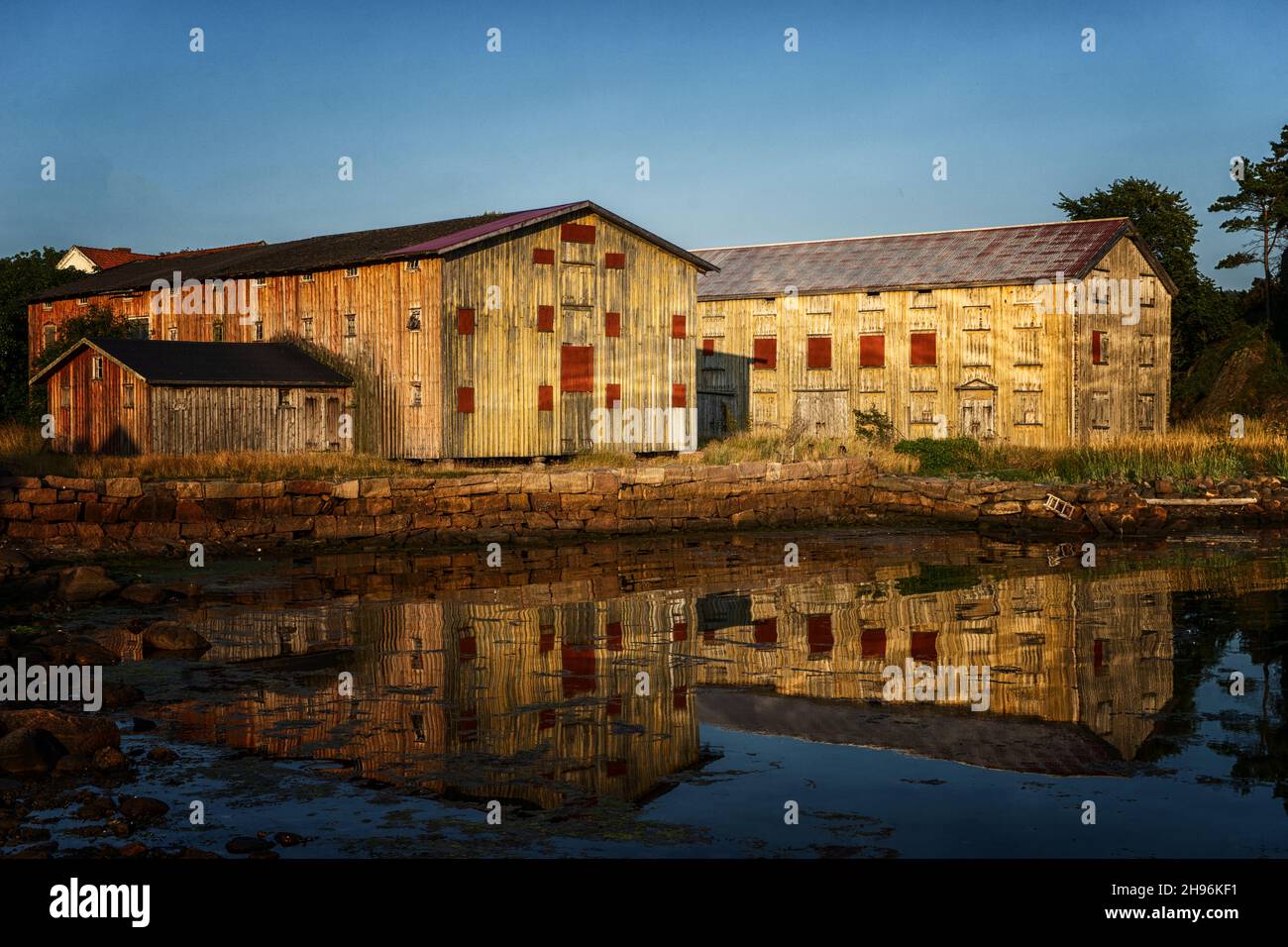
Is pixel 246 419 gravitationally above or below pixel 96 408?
below

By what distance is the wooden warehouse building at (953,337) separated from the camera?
42000 millimetres

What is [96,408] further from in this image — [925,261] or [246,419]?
[925,261]

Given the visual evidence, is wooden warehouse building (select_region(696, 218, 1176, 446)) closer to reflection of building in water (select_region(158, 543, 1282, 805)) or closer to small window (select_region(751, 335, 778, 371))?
small window (select_region(751, 335, 778, 371))

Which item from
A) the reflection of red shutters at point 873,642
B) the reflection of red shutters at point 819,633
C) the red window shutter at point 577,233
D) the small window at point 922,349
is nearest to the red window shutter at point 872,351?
the small window at point 922,349

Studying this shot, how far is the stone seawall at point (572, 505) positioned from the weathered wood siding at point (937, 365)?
9782mm

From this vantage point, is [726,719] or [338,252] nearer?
[726,719]

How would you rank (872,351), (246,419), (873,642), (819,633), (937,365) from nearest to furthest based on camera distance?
1. (873,642)
2. (819,633)
3. (246,419)
4. (937,365)
5. (872,351)

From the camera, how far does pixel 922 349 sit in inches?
1725

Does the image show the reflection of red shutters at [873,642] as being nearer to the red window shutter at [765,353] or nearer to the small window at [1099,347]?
the small window at [1099,347]

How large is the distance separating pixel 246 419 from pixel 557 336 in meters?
7.99

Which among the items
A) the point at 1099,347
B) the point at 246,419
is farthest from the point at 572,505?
the point at 1099,347

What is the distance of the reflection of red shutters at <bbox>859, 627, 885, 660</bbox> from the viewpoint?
571 inches

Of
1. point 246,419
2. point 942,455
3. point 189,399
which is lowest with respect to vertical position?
point 942,455
